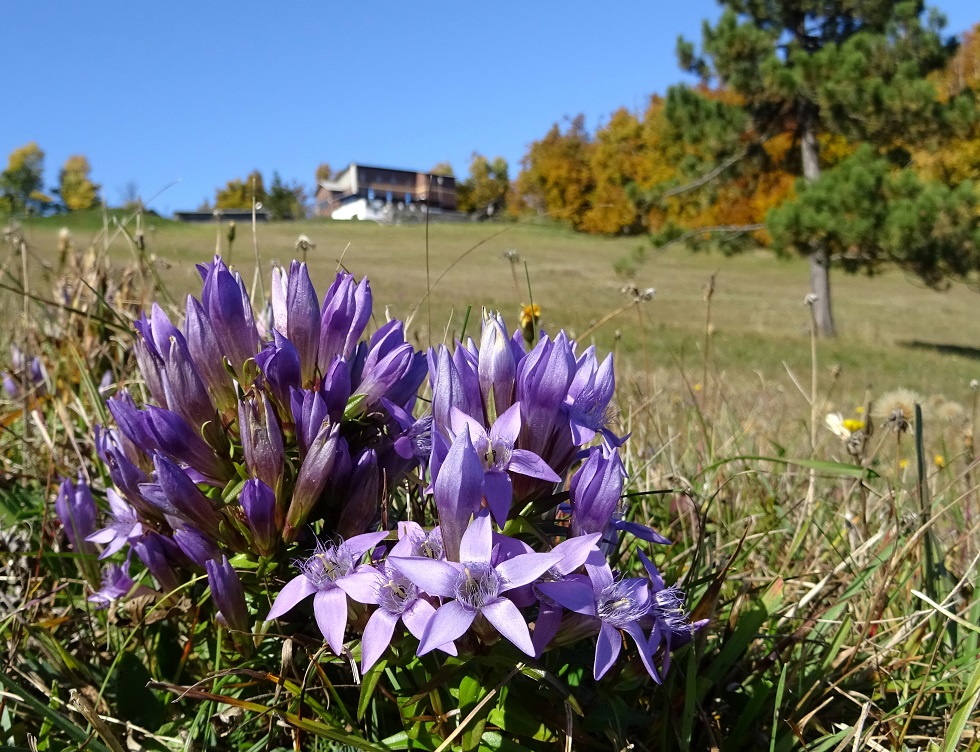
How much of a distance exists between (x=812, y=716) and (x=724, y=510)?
953mm

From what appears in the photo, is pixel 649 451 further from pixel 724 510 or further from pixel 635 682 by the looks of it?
pixel 635 682

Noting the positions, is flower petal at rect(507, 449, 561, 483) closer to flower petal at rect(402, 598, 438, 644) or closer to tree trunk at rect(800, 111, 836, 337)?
flower petal at rect(402, 598, 438, 644)

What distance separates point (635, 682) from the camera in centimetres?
121

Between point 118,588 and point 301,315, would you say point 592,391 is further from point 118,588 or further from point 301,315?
point 118,588

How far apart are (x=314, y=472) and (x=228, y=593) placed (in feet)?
0.82

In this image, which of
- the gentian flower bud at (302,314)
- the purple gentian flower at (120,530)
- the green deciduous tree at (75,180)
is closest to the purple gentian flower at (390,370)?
the gentian flower bud at (302,314)

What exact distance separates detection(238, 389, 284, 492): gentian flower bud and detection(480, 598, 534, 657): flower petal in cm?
44

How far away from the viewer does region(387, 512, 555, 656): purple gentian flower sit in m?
0.96

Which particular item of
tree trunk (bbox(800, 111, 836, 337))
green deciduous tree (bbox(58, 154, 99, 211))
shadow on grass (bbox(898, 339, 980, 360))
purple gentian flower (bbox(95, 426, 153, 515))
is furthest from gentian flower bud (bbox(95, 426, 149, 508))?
green deciduous tree (bbox(58, 154, 99, 211))

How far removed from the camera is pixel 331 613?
1.09m

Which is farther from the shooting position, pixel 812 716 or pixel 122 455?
pixel 812 716

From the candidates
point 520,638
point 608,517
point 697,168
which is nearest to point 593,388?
point 608,517

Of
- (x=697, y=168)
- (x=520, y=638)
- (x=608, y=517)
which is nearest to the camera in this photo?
(x=520, y=638)

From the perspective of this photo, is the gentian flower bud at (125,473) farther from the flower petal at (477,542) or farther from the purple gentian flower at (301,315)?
the flower petal at (477,542)
